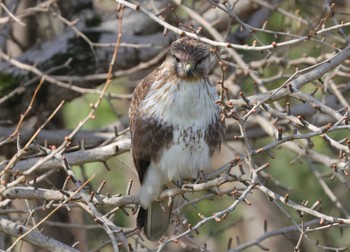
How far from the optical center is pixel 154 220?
4.85m

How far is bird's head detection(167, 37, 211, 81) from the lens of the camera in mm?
4418

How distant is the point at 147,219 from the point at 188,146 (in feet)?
1.97

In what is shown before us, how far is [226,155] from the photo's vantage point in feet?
25.4

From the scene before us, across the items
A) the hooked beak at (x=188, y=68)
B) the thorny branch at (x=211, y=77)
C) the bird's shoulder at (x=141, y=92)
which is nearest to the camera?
the thorny branch at (x=211, y=77)

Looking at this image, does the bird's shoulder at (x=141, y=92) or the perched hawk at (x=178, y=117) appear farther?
the bird's shoulder at (x=141, y=92)

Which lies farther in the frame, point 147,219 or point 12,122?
point 12,122

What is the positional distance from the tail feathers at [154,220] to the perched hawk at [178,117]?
208 millimetres

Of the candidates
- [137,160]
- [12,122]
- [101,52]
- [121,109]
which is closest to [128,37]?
[101,52]

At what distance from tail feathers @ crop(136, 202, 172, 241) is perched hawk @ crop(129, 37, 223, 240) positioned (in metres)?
0.21

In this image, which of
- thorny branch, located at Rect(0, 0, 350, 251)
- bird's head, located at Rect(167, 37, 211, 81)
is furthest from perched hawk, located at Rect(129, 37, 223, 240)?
thorny branch, located at Rect(0, 0, 350, 251)

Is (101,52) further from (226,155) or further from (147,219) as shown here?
(226,155)

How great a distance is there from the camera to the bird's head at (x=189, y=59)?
4.42 meters

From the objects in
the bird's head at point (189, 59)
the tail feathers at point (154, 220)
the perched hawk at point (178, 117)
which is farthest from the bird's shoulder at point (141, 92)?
the tail feathers at point (154, 220)

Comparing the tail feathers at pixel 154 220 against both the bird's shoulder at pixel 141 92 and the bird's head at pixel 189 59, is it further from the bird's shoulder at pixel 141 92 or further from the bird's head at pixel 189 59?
the bird's head at pixel 189 59
